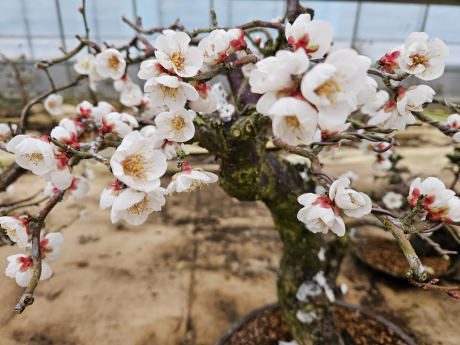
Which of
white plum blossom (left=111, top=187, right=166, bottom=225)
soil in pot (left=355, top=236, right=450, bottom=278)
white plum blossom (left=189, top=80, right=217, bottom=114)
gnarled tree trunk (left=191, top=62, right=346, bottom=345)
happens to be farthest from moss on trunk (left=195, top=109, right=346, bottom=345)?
soil in pot (left=355, top=236, right=450, bottom=278)

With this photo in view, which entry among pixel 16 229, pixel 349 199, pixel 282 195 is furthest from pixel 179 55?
pixel 282 195

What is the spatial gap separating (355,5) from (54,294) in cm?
401

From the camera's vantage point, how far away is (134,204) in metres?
0.41

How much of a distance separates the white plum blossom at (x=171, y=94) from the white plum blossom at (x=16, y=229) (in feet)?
1.13

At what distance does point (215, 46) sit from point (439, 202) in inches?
15.7

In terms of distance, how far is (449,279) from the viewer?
1.36 meters

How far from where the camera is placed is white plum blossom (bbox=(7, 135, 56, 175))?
415mm

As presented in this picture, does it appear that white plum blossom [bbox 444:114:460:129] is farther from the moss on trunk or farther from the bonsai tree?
the moss on trunk

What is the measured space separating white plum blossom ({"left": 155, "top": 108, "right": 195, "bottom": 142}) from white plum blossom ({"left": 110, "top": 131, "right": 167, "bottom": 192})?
75 millimetres

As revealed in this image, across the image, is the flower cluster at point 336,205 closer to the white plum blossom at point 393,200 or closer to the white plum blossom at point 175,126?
the white plum blossom at point 175,126

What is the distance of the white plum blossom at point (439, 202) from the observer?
42 centimetres

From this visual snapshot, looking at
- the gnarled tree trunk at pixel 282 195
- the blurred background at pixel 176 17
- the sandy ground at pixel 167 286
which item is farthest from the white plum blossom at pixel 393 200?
the blurred background at pixel 176 17

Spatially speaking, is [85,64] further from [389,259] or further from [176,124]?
[389,259]

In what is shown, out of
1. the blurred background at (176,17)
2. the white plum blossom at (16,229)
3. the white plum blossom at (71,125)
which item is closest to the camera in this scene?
the white plum blossom at (16,229)
